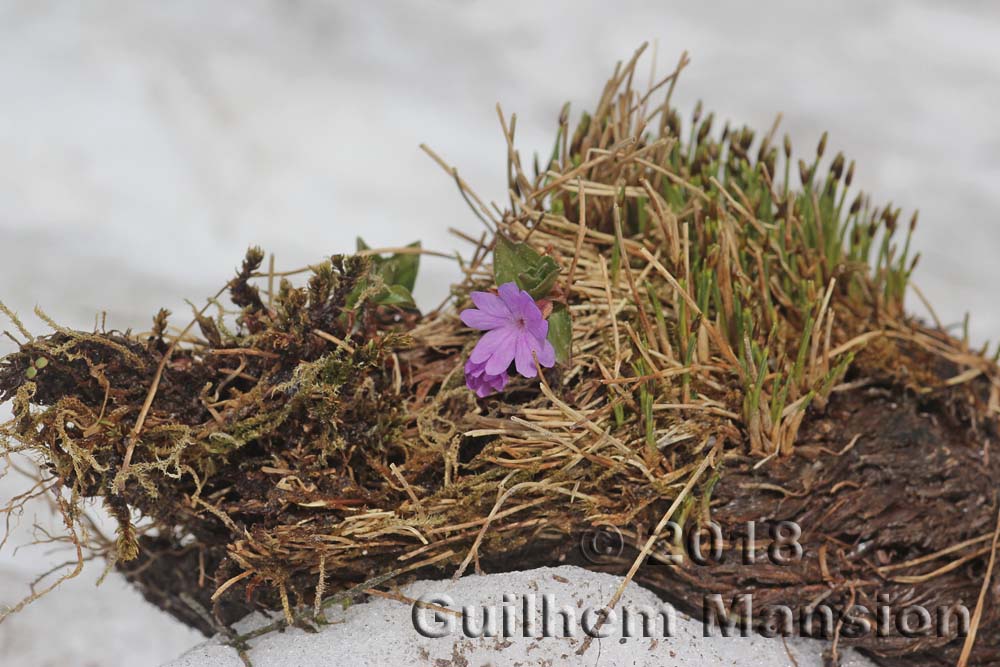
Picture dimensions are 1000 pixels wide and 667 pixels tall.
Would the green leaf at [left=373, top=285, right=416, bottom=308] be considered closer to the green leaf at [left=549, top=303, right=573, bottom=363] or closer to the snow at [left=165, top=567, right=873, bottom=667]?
the green leaf at [left=549, top=303, right=573, bottom=363]

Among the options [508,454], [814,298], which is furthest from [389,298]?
[814,298]

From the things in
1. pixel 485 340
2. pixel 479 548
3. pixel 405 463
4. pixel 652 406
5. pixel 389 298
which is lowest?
pixel 479 548

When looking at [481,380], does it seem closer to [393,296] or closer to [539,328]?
[539,328]

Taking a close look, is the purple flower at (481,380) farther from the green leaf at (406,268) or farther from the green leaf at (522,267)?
the green leaf at (406,268)

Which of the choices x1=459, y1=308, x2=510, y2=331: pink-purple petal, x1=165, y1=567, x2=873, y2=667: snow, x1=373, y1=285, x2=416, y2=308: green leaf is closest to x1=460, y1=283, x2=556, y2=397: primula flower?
x1=459, y1=308, x2=510, y2=331: pink-purple petal

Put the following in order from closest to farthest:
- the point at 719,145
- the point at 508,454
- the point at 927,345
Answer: the point at 508,454, the point at 927,345, the point at 719,145

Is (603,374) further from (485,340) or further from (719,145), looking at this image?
(719,145)

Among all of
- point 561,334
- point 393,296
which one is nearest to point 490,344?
point 561,334
